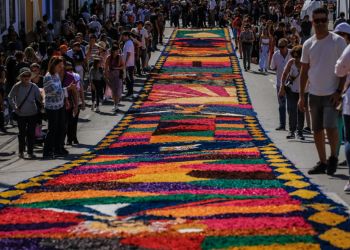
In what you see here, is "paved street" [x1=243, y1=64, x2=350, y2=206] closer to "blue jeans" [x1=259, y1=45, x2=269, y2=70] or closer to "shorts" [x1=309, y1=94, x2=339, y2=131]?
"blue jeans" [x1=259, y1=45, x2=269, y2=70]

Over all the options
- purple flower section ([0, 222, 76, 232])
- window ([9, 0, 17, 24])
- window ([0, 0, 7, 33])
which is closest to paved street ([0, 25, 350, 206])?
purple flower section ([0, 222, 76, 232])

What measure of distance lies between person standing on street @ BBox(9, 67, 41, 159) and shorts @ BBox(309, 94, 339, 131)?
248 inches

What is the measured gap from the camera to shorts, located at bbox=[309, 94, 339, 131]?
444 inches

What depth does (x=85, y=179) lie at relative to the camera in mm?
12367

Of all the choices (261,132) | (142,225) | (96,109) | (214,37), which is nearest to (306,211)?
(142,225)

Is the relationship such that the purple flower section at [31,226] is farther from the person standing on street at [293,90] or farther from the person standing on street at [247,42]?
the person standing on street at [247,42]

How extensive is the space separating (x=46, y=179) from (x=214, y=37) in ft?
117

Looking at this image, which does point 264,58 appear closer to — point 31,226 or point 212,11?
point 212,11

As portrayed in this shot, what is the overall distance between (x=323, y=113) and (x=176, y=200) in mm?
2327

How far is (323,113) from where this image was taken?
37.4ft

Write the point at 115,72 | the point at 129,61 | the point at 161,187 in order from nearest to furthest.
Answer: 1. the point at 161,187
2. the point at 115,72
3. the point at 129,61

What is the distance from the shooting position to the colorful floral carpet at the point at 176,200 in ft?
26.6

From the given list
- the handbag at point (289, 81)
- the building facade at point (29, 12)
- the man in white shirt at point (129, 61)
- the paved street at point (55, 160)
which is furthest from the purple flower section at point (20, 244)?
the building facade at point (29, 12)

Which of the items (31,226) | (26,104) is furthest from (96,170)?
(31,226)
